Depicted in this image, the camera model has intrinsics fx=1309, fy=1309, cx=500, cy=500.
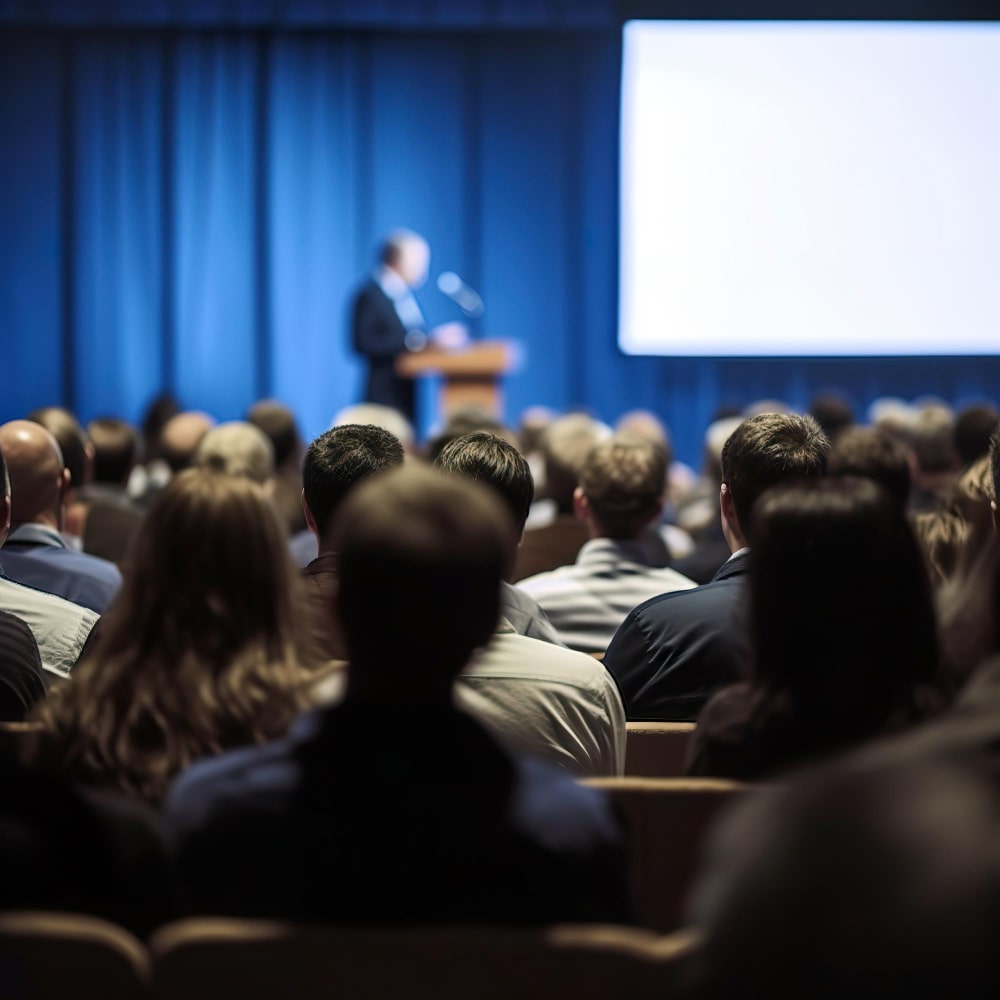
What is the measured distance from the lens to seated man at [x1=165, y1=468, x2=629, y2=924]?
44.2 inches

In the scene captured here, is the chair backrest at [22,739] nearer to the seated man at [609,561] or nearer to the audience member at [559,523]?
the seated man at [609,561]

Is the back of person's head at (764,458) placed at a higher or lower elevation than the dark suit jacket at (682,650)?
higher

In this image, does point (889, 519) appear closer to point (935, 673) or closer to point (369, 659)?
point (935, 673)

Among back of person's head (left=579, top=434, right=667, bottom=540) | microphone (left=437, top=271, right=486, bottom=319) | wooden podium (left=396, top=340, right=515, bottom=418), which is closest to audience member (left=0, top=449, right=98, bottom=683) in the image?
back of person's head (left=579, top=434, right=667, bottom=540)

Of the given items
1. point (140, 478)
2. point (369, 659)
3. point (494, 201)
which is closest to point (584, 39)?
point (494, 201)

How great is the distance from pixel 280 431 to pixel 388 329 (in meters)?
3.72

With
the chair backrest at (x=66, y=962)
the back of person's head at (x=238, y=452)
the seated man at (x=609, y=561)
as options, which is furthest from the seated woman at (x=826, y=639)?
the back of person's head at (x=238, y=452)

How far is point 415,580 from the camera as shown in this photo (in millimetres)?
1162

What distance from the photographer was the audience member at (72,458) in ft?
11.7

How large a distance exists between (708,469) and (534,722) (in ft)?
9.92

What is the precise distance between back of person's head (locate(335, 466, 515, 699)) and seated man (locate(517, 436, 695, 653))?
63.5 inches

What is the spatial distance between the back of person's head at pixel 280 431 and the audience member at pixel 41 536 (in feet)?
5.18

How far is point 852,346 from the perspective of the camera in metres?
7.95

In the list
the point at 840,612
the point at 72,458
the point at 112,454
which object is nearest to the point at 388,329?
the point at 112,454
